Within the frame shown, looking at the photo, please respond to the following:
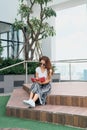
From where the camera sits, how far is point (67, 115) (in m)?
3.41

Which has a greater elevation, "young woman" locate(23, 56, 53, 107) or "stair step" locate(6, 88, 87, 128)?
"young woman" locate(23, 56, 53, 107)

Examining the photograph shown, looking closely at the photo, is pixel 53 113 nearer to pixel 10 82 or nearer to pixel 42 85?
pixel 42 85

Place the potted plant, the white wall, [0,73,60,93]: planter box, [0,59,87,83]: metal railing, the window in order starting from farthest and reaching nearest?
the window < the white wall < the potted plant < [0,59,87,83]: metal railing < [0,73,60,93]: planter box

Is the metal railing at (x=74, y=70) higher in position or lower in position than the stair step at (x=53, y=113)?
higher

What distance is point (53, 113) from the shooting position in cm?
357

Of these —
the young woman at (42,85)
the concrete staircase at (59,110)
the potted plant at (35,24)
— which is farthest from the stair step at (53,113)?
the potted plant at (35,24)

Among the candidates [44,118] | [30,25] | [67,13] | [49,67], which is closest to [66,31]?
[67,13]

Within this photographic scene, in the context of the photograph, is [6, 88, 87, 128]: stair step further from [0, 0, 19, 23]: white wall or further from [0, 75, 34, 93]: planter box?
[0, 0, 19, 23]: white wall

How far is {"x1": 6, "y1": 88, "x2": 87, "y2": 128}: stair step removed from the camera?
10.8 feet

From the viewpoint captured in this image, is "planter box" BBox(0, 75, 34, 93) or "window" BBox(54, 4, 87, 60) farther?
"window" BBox(54, 4, 87, 60)

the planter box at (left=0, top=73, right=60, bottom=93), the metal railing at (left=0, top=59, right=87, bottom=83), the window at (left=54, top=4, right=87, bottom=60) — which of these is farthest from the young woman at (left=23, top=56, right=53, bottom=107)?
the window at (left=54, top=4, right=87, bottom=60)

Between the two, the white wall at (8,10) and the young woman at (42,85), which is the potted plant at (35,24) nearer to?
the white wall at (8,10)

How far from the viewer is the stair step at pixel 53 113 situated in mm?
3307

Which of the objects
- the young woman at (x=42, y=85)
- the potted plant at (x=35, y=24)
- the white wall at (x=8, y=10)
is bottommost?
the young woman at (x=42, y=85)
